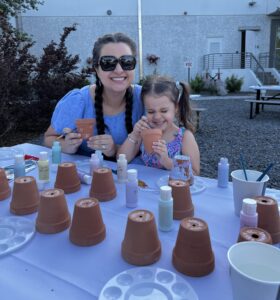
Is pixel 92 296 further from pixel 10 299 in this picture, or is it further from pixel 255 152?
pixel 255 152

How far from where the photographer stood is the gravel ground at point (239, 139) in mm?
4969

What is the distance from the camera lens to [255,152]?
223 inches

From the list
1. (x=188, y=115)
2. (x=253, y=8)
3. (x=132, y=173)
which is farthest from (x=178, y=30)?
(x=132, y=173)

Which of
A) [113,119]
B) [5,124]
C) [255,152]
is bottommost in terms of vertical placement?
[255,152]

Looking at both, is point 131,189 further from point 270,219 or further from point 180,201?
point 270,219

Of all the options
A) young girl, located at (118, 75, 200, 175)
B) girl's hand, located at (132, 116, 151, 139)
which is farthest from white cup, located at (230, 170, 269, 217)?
girl's hand, located at (132, 116, 151, 139)

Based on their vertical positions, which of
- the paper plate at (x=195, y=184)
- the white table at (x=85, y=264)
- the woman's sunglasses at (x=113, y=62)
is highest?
the woman's sunglasses at (x=113, y=62)

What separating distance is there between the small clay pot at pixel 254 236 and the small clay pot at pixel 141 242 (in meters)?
0.27

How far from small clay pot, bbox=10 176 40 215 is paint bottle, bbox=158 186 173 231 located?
0.56 meters

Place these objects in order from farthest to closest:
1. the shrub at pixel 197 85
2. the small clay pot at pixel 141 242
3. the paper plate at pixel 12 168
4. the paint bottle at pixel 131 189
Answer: the shrub at pixel 197 85 < the paper plate at pixel 12 168 < the paint bottle at pixel 131 189 < the small clay pot at pixel 141 242

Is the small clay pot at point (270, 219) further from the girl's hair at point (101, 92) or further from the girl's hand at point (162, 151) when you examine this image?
the girl's hair at point (101, 92)

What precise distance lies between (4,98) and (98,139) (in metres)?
4.39

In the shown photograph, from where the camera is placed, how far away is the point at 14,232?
117 centimetres

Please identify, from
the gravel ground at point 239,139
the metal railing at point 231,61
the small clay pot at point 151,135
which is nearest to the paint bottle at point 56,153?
the small clay pot at point 151,135
